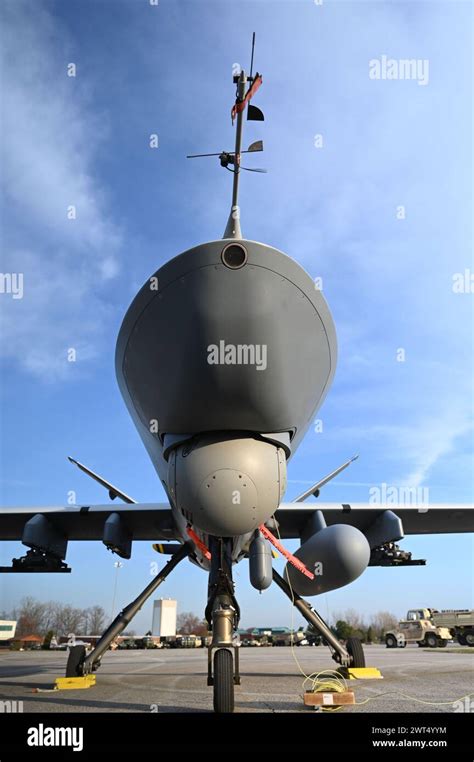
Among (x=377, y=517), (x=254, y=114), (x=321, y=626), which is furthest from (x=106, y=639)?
(x=254, y=114)

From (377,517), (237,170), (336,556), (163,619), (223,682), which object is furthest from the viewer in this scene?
(163,619)

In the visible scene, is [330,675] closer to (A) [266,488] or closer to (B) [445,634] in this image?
(A) [266,488]

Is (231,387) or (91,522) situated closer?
(231,387)

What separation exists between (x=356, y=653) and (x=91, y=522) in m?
5.52

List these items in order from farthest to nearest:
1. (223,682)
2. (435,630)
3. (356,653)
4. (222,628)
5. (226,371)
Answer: (435,630) < (356,653) < (222,628) < (223,682) < (226,371)

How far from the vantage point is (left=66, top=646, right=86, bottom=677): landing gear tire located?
7.26 m

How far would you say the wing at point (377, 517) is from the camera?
29.9ft

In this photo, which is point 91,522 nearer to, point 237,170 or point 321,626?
point 321,626

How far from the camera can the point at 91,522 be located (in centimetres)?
1029

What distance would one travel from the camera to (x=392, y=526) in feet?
28.8

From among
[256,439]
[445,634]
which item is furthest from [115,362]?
[445,634]

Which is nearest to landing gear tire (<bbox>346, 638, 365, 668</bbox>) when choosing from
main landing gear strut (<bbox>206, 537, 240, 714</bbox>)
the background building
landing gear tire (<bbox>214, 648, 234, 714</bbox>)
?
main landing gear strut (<bbox>206, 537, 240, 714</bbox>)

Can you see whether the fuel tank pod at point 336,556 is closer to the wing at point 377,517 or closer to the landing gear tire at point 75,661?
the wing at point 377,517
